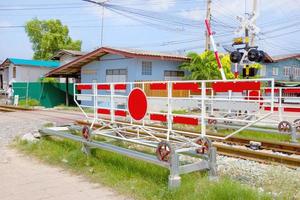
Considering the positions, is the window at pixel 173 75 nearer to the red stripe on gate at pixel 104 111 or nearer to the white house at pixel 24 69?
the white house at pixel 24 69

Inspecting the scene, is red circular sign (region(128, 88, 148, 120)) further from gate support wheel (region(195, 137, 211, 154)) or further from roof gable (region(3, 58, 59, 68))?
roof gable (region(3, 58, 59, 68))

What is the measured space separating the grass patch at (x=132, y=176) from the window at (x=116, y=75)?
16.0 metres

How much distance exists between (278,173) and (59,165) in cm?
422

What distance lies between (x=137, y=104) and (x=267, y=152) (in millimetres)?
4196

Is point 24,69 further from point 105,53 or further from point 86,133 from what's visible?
point 86,133

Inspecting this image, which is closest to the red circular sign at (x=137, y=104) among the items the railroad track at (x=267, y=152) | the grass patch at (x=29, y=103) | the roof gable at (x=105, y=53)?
the railroad track at (x=267, y=152)

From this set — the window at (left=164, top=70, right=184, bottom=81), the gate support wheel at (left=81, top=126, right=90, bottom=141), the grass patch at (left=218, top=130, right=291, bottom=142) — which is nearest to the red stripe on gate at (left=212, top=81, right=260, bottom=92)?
the gate support wheel at (left=81, top=126, right=90, bottom=141)

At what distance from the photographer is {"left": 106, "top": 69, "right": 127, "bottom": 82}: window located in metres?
24.8

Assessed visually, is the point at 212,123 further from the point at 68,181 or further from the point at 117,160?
the point at 68,181

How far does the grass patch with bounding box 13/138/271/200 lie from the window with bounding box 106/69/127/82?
52.6 feet

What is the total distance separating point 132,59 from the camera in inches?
938

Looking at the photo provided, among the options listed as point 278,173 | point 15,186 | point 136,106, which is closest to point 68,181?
point 15,186

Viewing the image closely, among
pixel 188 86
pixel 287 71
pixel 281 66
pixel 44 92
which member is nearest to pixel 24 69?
pixel 44 92

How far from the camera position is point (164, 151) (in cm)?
540
